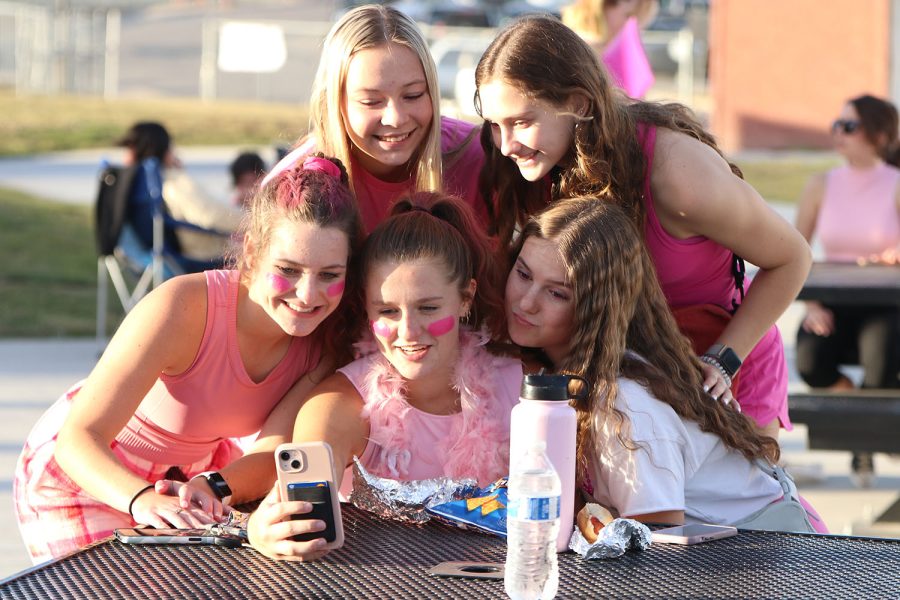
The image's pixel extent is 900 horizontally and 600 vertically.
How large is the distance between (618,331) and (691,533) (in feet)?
1.51

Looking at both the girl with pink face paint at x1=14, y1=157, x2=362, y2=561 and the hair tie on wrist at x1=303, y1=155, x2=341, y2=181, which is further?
the hair tie on wrist at x1=303, y1=155, x2=341, y2=181

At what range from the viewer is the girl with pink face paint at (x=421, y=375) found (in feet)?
9.16

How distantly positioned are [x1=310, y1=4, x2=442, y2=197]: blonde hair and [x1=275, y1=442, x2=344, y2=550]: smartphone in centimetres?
106

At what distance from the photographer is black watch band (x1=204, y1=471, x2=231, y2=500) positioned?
2.71 m

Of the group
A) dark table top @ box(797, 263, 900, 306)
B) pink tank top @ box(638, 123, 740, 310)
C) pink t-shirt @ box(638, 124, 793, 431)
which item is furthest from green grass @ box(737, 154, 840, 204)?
pink tank top @ box(638, 123, 740, 310)

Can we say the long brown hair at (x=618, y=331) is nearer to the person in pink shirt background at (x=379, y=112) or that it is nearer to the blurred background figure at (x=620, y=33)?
the person in pink shirt background at (x=379, y=112)

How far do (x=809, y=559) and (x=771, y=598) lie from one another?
0.83 feet

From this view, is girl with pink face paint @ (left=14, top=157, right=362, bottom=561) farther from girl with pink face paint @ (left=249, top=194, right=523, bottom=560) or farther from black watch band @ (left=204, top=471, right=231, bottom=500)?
girl with pink face paint @ (left=249, top=194, right=523, bottom=560)

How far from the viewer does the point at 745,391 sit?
11.1ft

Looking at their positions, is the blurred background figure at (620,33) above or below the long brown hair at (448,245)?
above

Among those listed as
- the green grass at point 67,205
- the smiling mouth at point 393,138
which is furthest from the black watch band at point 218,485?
the green grass at point 67,205

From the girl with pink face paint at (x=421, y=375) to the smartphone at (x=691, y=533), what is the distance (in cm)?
40

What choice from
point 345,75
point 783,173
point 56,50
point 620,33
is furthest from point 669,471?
point 56,50

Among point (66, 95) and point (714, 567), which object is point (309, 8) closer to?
point (66, 95)
